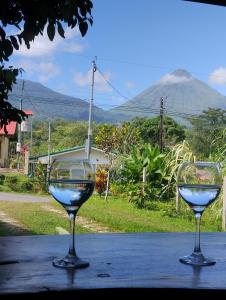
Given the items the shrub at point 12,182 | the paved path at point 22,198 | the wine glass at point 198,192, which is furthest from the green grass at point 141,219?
the wine glass at point 198,192

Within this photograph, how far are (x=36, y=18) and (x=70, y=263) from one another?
2.90ft

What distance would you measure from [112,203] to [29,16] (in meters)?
6.32

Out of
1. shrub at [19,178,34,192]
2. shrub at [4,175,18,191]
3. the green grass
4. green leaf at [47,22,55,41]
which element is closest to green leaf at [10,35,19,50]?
green leaf at [47,22,55,41]

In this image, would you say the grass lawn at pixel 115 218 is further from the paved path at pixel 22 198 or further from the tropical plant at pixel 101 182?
the tropical plant at pixel 101 182

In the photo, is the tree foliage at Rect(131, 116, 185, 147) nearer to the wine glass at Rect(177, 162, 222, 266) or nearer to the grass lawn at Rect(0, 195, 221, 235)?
the grass lawn at Rect(0, 195, 221, 235)

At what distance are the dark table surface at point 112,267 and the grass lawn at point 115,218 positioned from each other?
3805 mm

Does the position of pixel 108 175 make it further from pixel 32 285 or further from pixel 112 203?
pixel 32 285

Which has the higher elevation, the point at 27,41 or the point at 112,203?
the point at 27,41

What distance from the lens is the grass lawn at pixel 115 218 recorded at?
5090 millimetres

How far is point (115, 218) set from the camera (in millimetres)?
5898

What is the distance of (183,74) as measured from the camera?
62344 mm

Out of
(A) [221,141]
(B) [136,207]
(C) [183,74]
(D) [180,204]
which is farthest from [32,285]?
(C) [183,74]

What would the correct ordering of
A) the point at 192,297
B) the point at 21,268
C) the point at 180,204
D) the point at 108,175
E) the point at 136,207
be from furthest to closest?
the point at 108,175 → the point at 136,207 → the point at 180,204 → the point at 21,268 → the point at 192,297

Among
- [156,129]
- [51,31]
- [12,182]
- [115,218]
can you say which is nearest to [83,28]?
[51,31]
